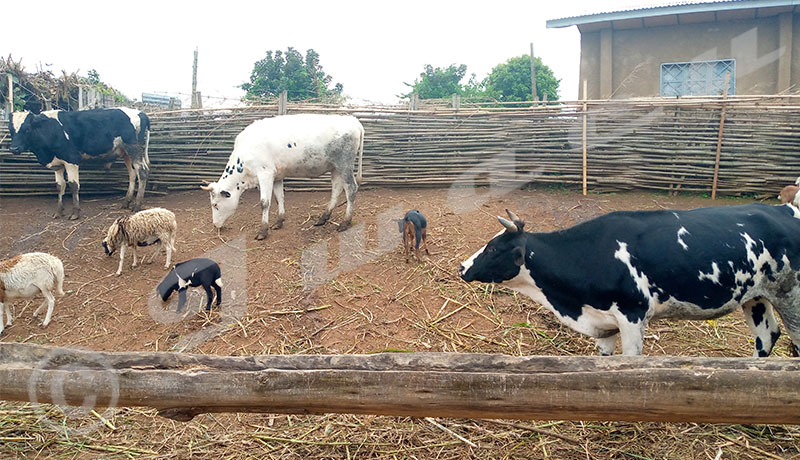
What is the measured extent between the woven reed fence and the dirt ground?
1.27 ft

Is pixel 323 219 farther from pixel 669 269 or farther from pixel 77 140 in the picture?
pixel 669 269

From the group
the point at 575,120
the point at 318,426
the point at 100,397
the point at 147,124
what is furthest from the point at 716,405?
the point at 147,124

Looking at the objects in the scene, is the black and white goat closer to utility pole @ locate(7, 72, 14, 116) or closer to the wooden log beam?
the wooden log beam

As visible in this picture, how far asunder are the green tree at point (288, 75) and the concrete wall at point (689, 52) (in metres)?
9.44

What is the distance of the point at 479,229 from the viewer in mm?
7734

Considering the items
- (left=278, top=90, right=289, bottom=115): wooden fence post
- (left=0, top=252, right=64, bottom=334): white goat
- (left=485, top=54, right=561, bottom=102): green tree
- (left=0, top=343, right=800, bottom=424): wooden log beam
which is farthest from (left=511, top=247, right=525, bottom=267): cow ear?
(left=485, top=54, right=561, bottom=102): green tree

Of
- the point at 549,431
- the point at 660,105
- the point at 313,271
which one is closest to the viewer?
the point at 549,431

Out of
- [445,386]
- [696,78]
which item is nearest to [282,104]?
[445,386]

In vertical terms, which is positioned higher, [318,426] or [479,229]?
[479,229]

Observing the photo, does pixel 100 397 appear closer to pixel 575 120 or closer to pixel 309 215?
pixel 309 215

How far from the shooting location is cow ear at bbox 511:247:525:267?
4320 millimetres

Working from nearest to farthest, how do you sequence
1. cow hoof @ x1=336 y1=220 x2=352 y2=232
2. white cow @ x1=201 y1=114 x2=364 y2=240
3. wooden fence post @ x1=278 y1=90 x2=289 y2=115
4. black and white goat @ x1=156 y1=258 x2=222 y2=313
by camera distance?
black and white goat @ x1=156 y1=258 x2=222 y2=313 < cow hoof @ x1=336 y1=220 x2=352 y2=232 < white cow @ x1=201 y1=114 x2=364 y2=240 < wooden fence post @ x1=278 y1=90 x2=289 y2=115

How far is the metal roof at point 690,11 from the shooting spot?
1241 centimetres

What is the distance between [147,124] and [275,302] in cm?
559
